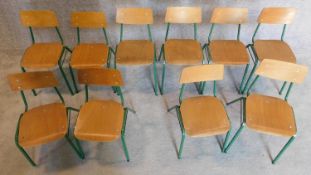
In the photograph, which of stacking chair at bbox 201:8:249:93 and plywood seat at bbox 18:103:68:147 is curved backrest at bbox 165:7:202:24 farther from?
plywood seat at bbox 18:103:68:147

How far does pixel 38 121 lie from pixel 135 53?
1.21 metres

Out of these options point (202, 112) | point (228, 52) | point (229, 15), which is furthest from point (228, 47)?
point (202, 112)

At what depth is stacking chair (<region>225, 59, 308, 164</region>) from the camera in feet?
6.88

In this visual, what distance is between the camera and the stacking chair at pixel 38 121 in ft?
6.73

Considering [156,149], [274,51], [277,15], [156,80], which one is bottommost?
[156,149]

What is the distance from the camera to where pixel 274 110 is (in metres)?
2.24

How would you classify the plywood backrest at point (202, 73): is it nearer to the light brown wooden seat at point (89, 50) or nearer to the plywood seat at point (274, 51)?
the plywood seat at point (274, 51)

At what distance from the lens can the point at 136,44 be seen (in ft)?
9.55


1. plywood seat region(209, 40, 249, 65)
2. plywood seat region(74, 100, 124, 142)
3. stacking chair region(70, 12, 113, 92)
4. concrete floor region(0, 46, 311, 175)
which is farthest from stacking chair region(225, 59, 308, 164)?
stacking chair region(70, 12, 113, 92)

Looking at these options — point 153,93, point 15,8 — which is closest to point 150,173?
point 153,93

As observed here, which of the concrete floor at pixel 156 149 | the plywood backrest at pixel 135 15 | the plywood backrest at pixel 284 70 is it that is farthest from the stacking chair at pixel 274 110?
the plywood backrest at pixel 135 15

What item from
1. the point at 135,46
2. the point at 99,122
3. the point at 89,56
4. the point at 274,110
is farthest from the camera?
the point at 135,46

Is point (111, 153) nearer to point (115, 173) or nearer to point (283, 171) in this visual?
point (115, 173)

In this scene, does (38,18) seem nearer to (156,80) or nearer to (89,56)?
(89,56)
